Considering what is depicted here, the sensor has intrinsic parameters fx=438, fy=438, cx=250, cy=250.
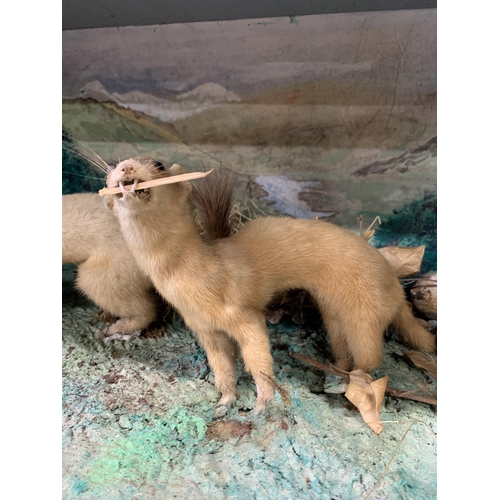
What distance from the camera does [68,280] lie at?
1565 mm

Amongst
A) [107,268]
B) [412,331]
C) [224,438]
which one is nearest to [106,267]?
[107,268]

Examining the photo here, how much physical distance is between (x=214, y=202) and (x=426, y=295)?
2.45 ft

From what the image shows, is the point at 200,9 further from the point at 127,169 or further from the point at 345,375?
the point at 345,375

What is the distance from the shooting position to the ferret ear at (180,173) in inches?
36.8

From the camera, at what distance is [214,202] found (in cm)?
107

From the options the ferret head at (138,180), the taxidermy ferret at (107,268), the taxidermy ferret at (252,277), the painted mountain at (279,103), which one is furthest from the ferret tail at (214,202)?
the painted mountain at (279,103)

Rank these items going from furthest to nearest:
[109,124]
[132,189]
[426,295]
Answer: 1. [109,124]
2. [426,295]
3. [132,189]

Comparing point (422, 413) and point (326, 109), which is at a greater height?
point (326, 109)

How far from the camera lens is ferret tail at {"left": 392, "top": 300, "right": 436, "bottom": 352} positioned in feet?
4.03

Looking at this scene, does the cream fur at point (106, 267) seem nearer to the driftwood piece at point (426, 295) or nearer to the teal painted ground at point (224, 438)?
the teal painted ground at point (224, 438)

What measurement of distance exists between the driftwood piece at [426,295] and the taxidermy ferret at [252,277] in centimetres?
22
